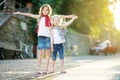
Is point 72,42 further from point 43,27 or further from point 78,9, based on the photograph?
point 43,27

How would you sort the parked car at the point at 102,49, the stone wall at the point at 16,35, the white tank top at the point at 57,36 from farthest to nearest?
the parked car at the point at 102,49 → the stone wall at the point at 16,35 → the white tank top at the point at 57,36

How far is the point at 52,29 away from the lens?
1309 centimetres

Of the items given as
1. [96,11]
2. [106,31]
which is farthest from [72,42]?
[106,31]

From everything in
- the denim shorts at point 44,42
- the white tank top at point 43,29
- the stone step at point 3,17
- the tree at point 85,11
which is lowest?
the denim shorts at point 44,42

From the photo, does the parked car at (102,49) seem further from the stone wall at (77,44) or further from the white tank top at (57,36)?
the white tank top at (57,36)

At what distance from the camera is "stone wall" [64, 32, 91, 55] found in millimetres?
36809

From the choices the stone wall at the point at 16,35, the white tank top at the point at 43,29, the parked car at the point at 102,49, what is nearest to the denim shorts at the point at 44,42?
the white tank top at the point at 43,29

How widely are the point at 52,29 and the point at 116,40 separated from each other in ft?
172

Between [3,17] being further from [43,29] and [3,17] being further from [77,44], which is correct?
[77,44]

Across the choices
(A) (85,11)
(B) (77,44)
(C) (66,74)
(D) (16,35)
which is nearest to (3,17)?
(D) (16,35)

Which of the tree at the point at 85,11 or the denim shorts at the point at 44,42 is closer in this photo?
the denim shorts at the point at 44,42

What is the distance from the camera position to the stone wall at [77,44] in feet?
121

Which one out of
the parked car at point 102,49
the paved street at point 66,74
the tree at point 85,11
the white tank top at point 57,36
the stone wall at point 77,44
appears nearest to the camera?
the paved street at point 66,74

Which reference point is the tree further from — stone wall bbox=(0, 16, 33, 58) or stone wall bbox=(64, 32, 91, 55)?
stone wall bbox=(0, 16, 33, 58)
